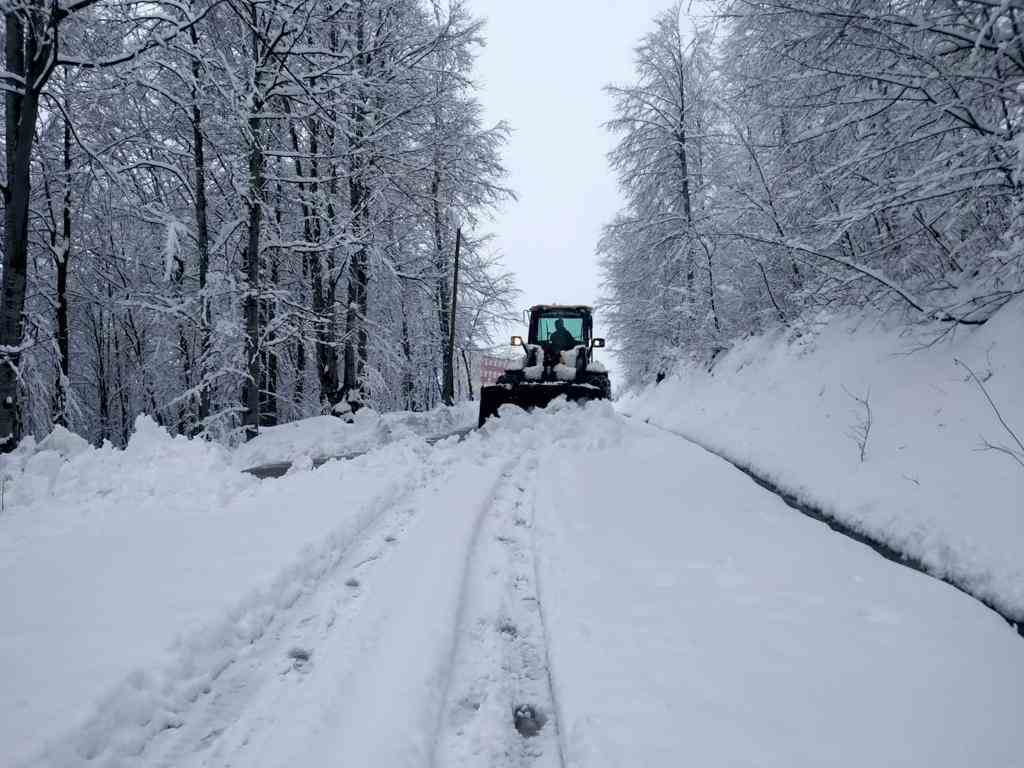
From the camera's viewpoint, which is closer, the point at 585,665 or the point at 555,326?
the point at 585,665

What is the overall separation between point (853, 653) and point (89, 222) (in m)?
17.3

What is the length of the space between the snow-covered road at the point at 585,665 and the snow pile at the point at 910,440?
409mm

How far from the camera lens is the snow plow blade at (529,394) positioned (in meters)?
10.5

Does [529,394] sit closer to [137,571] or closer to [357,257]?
[357,257]

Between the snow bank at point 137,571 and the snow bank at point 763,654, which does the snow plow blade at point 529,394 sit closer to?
the snow bank at point 137,571

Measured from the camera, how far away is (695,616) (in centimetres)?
273

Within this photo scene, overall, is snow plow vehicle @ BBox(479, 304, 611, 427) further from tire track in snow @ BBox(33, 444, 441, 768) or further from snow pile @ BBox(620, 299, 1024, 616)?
tire track in snow @ BBox(33, 444, 441, 768)

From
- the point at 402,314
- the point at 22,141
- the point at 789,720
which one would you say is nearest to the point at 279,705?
the point at 789,720

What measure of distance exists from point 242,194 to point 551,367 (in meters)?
7.00

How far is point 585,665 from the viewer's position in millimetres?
2230

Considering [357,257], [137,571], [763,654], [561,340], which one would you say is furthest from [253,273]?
[763,654]

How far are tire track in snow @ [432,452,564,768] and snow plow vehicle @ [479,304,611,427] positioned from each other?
6975mm

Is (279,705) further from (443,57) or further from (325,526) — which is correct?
(443,57)

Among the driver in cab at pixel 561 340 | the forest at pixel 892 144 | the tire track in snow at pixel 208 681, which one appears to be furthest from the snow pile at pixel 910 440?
the driver in cab at pixel 561 340
